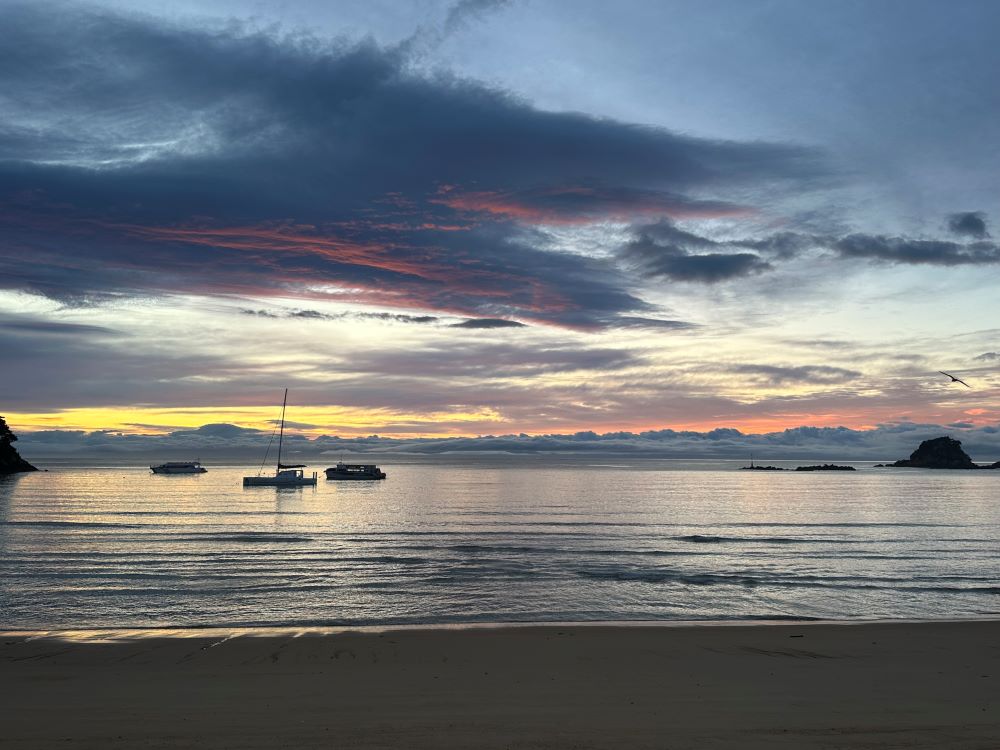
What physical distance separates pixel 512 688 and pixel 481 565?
68.5ft

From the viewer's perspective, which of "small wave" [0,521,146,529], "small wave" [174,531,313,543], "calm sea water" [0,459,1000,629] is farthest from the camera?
"small wave" [0,521,146,529]

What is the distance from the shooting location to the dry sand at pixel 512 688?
11.2 m

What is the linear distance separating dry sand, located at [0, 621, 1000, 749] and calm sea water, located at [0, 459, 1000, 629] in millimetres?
3992

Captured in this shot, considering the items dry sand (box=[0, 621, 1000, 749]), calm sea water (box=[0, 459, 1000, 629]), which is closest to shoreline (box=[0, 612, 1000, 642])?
dry sand (box=[0, 621, 1000, 749])

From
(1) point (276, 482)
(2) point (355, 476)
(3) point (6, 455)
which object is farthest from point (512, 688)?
(3) point (6, 455)

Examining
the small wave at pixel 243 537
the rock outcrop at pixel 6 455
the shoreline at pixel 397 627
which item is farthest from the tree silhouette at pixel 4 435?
the shoreline at pixel 397 627

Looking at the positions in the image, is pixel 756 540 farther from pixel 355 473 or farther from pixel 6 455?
pixel 6 455

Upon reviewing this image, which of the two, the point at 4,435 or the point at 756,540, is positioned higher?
the point at 4,435

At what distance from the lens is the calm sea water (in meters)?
24.7

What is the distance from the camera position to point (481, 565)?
114 feet

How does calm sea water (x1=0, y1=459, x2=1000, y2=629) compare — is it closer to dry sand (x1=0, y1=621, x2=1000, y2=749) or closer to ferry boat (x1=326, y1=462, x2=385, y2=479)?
dry sand (x1=0, y1=621, x2=1000, y2=749)

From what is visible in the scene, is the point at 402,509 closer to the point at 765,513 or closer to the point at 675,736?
the point at 765,513

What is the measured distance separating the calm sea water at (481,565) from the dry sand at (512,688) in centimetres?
399

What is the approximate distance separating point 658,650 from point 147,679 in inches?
498
